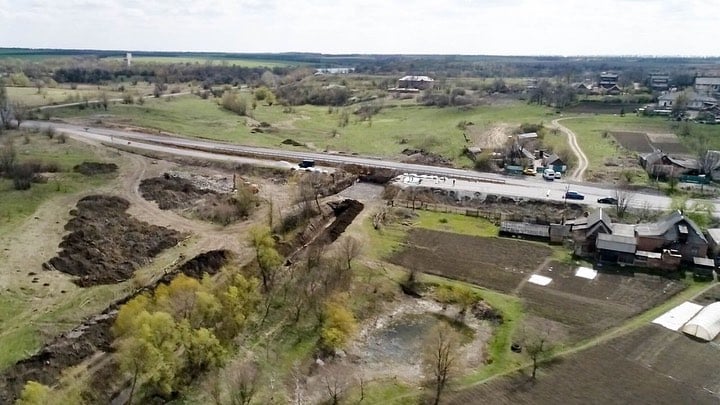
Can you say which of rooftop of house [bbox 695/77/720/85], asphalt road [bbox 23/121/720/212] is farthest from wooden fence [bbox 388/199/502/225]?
rooftop of house [bbox 695/77/720/85]

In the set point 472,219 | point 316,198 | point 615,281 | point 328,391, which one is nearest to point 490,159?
point 472,219

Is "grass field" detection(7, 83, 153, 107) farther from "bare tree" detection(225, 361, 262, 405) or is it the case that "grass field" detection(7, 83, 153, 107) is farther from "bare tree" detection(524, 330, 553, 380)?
"bare tree" detection(524, 330, 553, 380)

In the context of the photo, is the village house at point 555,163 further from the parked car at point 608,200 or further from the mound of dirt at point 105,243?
the mound of dirt at point 105,243

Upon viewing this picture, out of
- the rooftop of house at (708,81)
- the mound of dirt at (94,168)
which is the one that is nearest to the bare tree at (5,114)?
the mound of dirt at (94,168)

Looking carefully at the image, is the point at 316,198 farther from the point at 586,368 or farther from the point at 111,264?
the point at 586,368

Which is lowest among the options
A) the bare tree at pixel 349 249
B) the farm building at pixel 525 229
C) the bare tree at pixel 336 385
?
the bare tree at pixel 336 385

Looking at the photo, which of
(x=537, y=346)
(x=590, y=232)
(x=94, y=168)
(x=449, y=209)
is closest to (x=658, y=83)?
(x=449, y=209)

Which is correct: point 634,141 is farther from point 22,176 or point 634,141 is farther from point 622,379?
point 22,176
